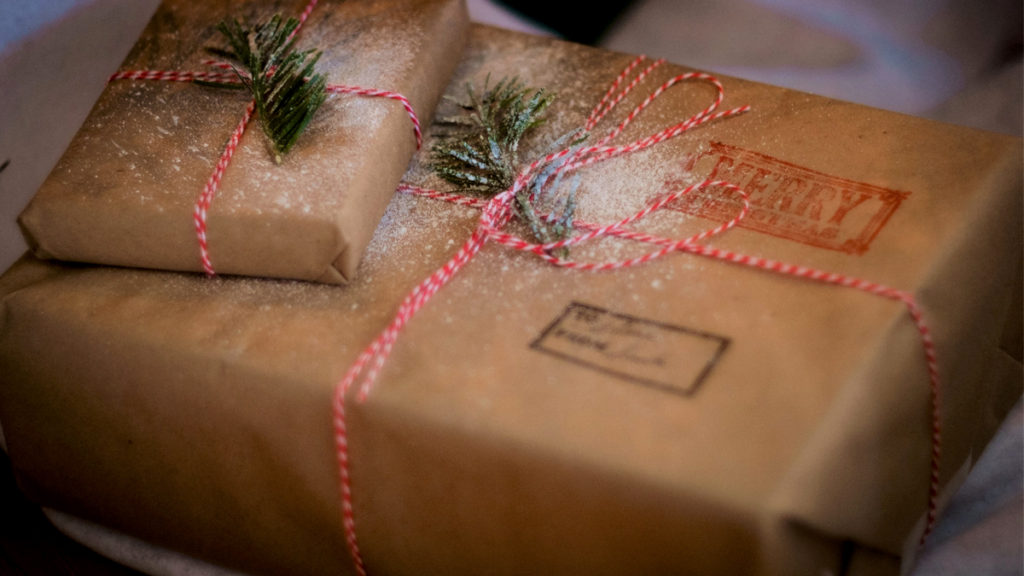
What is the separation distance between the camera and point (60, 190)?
84 centimetres

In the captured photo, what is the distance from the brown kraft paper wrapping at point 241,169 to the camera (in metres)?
0.79

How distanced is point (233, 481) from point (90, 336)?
18cm

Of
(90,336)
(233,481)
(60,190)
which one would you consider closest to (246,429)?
(233,481)

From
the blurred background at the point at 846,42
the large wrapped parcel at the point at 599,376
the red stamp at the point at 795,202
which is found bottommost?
the large wrapped parcel at the point at 599,376

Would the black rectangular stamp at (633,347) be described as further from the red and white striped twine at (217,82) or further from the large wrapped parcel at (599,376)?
Answer: the red and white striped twine at (217,82)

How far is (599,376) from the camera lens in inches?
27.4

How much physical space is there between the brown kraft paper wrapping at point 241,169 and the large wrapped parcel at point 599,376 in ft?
0.12

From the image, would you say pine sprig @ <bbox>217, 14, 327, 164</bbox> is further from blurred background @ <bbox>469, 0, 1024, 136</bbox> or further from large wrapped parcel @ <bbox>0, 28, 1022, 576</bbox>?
blurred background @ <bbox>469, 0, 1024, 136</bbox>

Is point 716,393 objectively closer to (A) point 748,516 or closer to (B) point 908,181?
(A) point 748,516

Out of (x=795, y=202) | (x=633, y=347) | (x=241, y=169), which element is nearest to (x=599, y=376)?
(x=633, y=347)

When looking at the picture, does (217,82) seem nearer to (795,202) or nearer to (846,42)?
(795,202)

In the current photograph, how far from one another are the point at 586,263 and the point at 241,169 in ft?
1.07

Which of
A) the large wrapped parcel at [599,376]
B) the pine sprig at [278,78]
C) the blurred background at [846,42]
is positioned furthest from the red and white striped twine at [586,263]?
the blurred background at [846,42]

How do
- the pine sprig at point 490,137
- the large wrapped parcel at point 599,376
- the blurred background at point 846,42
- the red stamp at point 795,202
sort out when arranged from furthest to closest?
the blurred background at point 846,42
the pine sprig at point 490,137
the red stamp at point 795,202
the large wrapped parcel at point 599,376
